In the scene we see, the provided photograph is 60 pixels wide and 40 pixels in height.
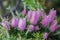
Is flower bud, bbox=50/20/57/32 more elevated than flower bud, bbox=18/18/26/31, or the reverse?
flower bud, bbox=18/18/26/31

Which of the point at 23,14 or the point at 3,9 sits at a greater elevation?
the point at 23,14

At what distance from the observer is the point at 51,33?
860mm

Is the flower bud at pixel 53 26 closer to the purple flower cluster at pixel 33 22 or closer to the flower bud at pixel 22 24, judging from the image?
the purple flower cluster at pixel 33 22

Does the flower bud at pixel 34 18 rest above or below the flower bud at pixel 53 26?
above

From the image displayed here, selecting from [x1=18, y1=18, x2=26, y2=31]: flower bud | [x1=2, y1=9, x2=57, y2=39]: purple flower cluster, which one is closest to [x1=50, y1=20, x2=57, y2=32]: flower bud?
[x1=2, y1=9, x2=57, y2=39]: purple flower cluster

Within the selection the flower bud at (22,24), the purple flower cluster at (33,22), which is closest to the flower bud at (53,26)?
the purple flower cluster at (33,22)

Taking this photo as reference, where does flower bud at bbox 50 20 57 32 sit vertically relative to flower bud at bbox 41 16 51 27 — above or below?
below

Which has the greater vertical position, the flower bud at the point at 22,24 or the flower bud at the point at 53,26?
the flower bud at the point at 22,24

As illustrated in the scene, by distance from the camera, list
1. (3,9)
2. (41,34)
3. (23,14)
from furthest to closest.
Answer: (3,9)
(23,14)
(41,34)

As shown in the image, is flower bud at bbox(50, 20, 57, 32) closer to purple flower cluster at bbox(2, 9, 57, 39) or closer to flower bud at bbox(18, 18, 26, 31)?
purple flower cluster at bbox(2, 9, 57, 39)

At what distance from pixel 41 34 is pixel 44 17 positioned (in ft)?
0.28

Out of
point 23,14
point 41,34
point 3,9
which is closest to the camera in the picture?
point 41,34

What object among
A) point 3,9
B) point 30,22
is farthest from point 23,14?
point 3,9

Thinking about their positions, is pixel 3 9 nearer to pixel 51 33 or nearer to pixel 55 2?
pixel 55 2
